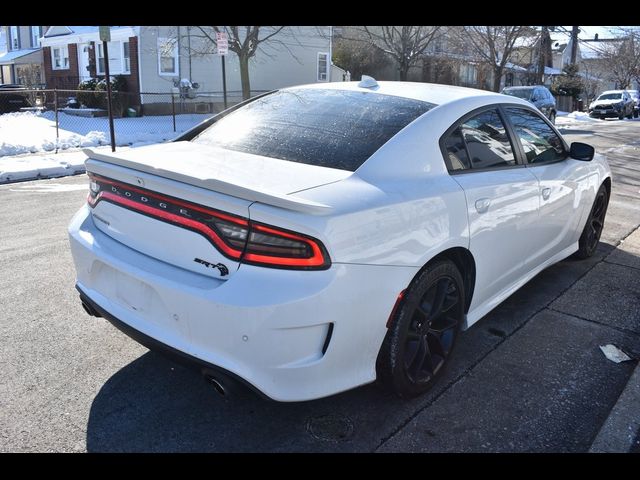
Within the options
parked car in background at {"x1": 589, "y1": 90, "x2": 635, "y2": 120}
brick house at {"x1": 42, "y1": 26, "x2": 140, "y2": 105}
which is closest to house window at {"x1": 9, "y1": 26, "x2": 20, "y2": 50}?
brick house at {"x1": 42, "y1": 26, "x2": 140, "y2": 105}

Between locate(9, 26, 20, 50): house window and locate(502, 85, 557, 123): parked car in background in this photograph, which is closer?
locate(502, 85, 557, 123): parked car in background

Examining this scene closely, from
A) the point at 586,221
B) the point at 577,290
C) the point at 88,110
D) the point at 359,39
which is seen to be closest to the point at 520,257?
the point at 577,290

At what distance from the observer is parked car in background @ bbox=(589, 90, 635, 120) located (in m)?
31.8

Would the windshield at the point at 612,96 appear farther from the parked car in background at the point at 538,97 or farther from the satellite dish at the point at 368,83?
the satellite dish at the point at 368,83

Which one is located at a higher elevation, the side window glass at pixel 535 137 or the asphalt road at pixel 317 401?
the side window glass at pixel 535 137

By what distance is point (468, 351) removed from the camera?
11.8ft

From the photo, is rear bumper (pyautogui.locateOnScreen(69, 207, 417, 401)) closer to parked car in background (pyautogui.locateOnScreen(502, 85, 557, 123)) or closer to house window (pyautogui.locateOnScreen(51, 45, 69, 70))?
parked car in background (pyautogui.locateOnScreen(502, 85, 557, 123))

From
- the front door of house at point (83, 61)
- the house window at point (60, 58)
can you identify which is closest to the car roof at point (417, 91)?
the front door of house at point (83, 61)

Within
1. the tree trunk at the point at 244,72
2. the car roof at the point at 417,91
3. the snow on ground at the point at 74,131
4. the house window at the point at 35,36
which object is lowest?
the snow on ground at the point at 74,131

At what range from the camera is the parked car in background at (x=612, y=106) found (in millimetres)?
31844

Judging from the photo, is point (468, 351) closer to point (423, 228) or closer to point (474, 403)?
point (474, 403)

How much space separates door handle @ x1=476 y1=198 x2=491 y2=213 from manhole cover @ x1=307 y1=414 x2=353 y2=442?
1363 mm

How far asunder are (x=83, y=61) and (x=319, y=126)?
89.2ft
